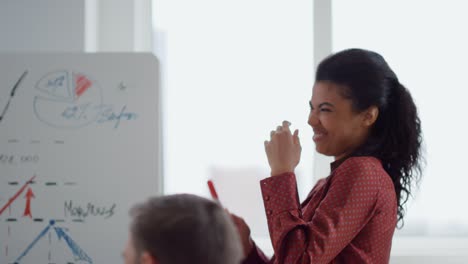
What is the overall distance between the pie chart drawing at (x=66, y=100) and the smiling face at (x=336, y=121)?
0.81m

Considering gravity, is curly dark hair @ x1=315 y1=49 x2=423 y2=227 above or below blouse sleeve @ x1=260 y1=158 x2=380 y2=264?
above

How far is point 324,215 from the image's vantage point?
Answer: 3.67 feet

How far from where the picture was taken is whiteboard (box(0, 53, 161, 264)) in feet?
5.65

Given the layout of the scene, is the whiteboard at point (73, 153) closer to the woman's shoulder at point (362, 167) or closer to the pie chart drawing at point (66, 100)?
the pie chart drawing at point (66, 100)

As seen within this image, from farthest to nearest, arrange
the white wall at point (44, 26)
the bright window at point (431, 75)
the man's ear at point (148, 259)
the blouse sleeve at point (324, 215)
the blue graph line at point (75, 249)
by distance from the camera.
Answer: the bright window at point (431, 75) < the white wall at point (44, 26) < the blue graph line at point (75, 249) < the blouse sleeve at point (324, 215) < the man's ear at point (148, 259)

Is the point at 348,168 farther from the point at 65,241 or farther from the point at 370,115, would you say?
the point at 65,241

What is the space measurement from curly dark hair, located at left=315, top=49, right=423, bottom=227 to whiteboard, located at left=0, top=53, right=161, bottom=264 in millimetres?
741

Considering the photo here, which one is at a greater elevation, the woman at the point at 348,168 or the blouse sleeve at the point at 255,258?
the woman at the point at 348,168

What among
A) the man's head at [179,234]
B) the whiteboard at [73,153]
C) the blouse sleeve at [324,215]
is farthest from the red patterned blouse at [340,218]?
the whiteboard at [73,153]

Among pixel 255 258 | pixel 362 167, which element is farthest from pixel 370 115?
pixel 255 258

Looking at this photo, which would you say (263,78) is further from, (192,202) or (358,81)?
(192,202)

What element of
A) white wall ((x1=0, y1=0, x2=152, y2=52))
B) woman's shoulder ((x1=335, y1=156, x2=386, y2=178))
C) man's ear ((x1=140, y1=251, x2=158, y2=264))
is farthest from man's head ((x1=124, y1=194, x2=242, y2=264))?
white wall ((x1=0, y1=0, x2=152, y2=52))

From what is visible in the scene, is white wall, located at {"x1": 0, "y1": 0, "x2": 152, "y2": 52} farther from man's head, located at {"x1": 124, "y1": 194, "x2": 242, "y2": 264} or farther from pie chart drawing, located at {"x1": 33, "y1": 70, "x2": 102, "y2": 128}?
man's head, located at {"x1": 124, "y1": 194, "x2": 242, "y2": 264}

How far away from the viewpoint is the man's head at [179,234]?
2.54 feet
